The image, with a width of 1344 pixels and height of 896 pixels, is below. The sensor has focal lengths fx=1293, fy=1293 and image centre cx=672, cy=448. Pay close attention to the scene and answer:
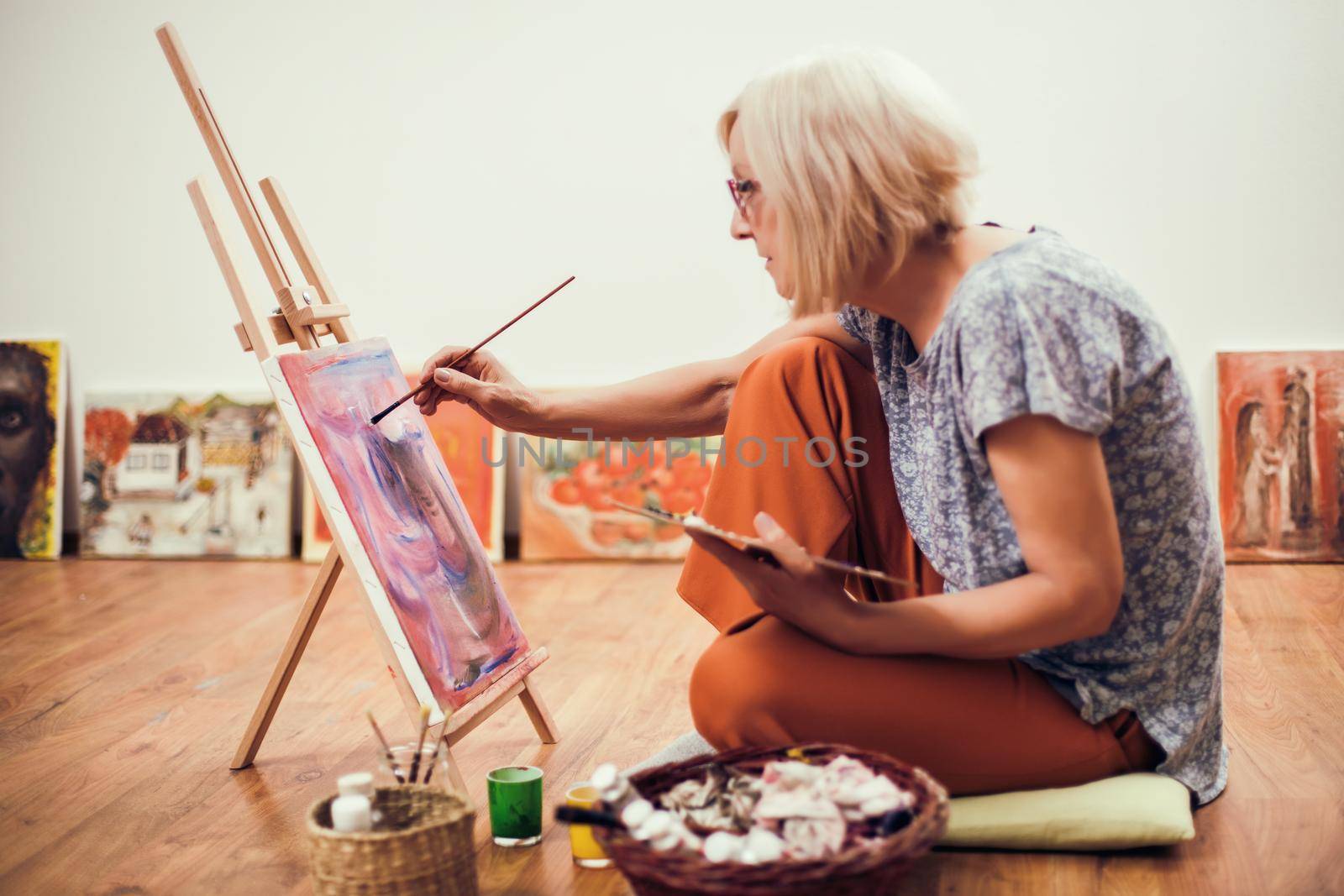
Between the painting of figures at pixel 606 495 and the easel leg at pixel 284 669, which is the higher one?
the easel leg at pixel 284 669

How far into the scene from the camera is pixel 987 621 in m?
1.40

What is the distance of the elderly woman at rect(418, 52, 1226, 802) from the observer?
4.50ft

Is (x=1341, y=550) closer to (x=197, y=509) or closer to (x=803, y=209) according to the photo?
(x=803, y=209)

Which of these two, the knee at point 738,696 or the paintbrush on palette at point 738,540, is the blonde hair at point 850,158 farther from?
the knee at point 738,696

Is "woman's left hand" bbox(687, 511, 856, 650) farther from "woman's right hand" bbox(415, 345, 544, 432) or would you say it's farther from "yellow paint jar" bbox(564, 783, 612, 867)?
"woman's right hand" bbox(415, 345, 544, 432)

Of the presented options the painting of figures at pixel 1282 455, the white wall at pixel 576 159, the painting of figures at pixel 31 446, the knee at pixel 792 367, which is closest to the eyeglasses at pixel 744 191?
the knee at pixel 792 367

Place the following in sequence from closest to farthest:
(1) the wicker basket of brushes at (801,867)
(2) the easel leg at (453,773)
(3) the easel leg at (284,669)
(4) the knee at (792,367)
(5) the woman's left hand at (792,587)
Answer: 1. (1) the wicker basket of brushes at (801,867)
2. (5) the woman's left hand at (792,587)
3. (2) the easel leg at (453,773)
4. (4) the knee at (792,367)
5. (3) the easel leg at (284,669)

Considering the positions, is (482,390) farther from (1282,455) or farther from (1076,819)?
(1282,455)

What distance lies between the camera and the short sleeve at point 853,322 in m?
1.80

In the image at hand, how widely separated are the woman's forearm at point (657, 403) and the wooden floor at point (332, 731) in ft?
1.62

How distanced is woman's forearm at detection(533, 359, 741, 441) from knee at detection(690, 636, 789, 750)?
0.57 metres

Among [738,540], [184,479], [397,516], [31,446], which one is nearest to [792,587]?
[738,540]

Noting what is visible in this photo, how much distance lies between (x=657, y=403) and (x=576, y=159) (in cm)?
180

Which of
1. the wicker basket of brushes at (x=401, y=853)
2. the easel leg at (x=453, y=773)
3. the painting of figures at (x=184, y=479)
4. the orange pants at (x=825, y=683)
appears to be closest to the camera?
the wicker basket of brushes at (x=401, y=853)
